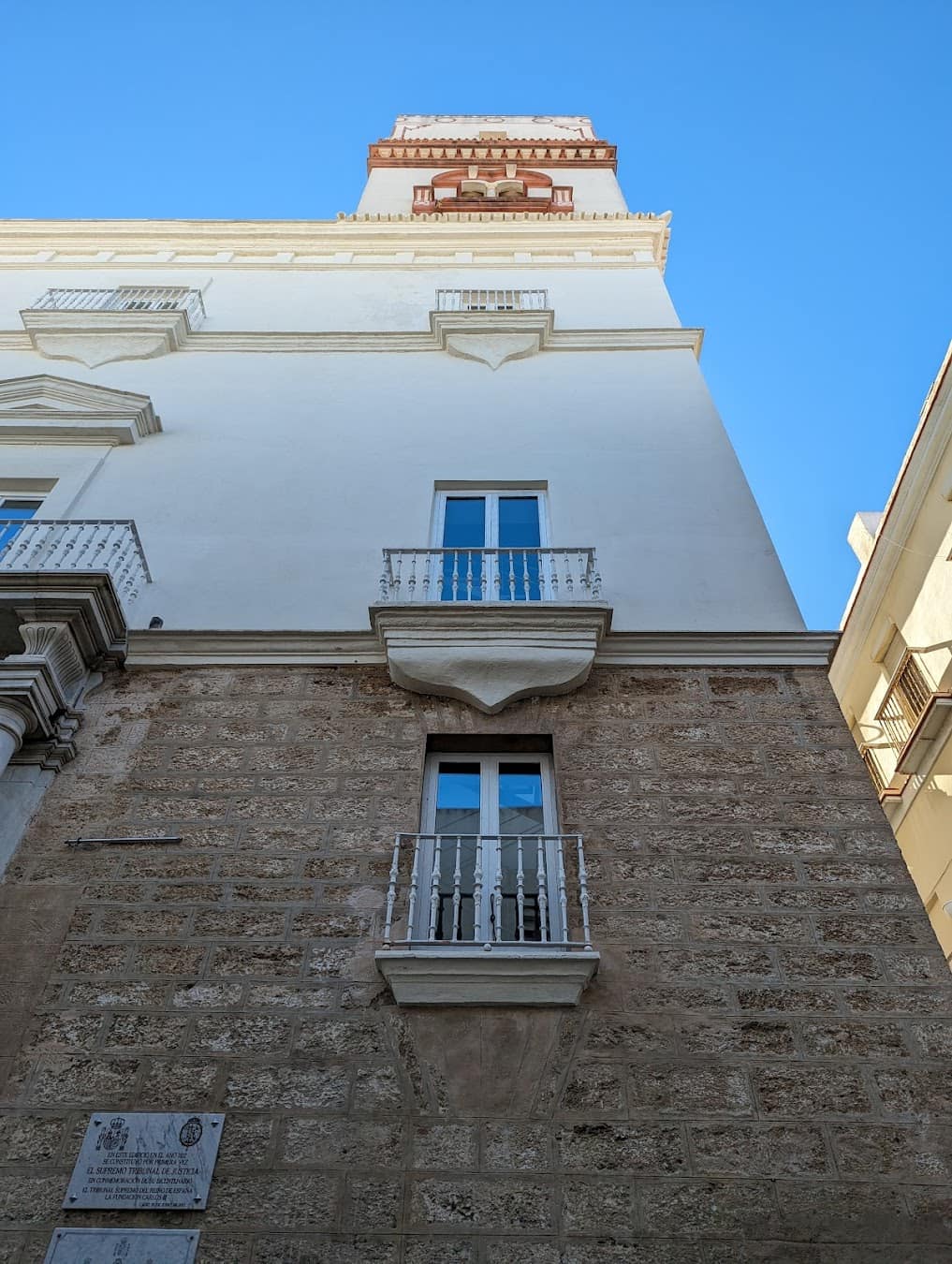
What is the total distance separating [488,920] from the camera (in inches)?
210

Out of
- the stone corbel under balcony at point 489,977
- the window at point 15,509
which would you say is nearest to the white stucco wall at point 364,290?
the window at point 15,509

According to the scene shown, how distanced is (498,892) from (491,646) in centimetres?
186

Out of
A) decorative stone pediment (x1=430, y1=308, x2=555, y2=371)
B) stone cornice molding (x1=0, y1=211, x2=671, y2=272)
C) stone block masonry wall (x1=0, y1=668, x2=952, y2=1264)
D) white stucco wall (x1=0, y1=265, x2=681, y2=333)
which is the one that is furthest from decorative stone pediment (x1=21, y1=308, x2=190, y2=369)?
stone block masonry wall (x1=0, y1=668, x2=952, y2=1264)

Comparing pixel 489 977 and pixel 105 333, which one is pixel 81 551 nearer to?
Result: pixel 105 333

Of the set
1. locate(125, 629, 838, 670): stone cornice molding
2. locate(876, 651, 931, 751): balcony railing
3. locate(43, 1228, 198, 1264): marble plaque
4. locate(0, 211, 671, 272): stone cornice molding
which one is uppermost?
locate(0, 211, 671, 272): stone cornice molding

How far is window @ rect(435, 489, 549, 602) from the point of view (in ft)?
24.6

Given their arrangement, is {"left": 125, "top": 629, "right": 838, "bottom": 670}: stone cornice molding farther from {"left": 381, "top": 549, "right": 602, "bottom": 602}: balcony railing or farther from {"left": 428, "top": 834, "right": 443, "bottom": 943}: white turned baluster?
{"left": 428, "top": 834, "right": 443, "bottom": 943}: white turned baluster

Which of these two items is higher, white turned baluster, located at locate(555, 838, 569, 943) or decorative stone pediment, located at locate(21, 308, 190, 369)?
decorative stone pediment, located at locate(21, 308, 190, 369)

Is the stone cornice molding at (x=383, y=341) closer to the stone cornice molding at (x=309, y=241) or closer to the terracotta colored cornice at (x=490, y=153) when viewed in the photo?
the stone cornice molding at (x=309, y=241)

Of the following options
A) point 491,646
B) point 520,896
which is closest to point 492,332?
point 491,646

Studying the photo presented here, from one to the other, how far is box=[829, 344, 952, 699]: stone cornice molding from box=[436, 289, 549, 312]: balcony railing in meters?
4.53

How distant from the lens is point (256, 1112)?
15.2 ft

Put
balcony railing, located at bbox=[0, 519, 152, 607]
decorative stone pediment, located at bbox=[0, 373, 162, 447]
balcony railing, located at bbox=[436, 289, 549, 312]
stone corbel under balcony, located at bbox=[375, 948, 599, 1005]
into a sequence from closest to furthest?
stone corbel under balcony, located at bbox=[375, 948, 599, 1005]
balcony railing, located at bbox=[0, 519, 152, 607]
decorative stone pediment, located at bbox=[0, 373, 162, 447]
balcony railing, located at bbox=[436, 289, 549, 312]

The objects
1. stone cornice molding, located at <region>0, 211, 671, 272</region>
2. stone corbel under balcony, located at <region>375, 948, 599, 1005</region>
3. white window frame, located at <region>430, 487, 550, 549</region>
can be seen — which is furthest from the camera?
stone cornice molding, located at <region>0, 211, 671, 272</region>
